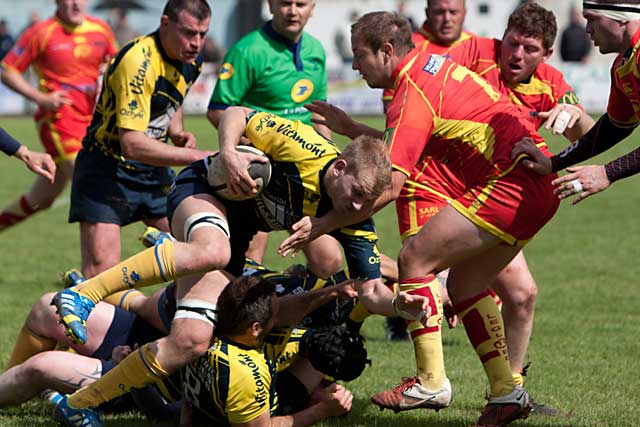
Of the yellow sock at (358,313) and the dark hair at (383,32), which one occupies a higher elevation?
the dark hair at (383,32)

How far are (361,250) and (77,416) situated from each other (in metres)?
1.51

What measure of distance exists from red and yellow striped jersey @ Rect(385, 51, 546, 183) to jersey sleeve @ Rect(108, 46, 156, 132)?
1966mm

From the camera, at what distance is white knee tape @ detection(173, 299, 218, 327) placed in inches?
193

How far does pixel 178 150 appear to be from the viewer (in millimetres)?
6270

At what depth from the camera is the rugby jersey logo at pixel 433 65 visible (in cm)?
508

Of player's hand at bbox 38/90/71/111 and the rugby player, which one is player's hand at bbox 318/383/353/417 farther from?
the rugby player

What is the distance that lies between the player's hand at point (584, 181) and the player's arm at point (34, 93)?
5767 millimetres

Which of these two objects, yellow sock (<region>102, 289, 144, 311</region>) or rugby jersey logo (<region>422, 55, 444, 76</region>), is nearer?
rugby jersey logo (<region>422, 55, 444, 76</region>)

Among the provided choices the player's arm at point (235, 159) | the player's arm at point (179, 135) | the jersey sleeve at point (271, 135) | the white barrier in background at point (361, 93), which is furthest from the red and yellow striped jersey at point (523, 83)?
the white barrier in background at point (361, 93)

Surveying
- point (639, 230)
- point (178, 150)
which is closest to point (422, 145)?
point (178, 150)

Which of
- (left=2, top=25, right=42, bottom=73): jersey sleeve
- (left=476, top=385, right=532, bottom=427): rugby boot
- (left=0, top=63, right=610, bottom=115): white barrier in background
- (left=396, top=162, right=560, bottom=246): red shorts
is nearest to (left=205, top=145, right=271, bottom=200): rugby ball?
(left=396, top=162, right=560, bottom=246): red shorts

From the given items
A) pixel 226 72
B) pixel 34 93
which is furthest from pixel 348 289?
pixel 34 93

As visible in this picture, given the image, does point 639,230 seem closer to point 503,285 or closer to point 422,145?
point 503,285

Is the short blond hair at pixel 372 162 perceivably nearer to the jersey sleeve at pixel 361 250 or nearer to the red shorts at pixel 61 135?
the jersey sleeve at pixel 361 250
